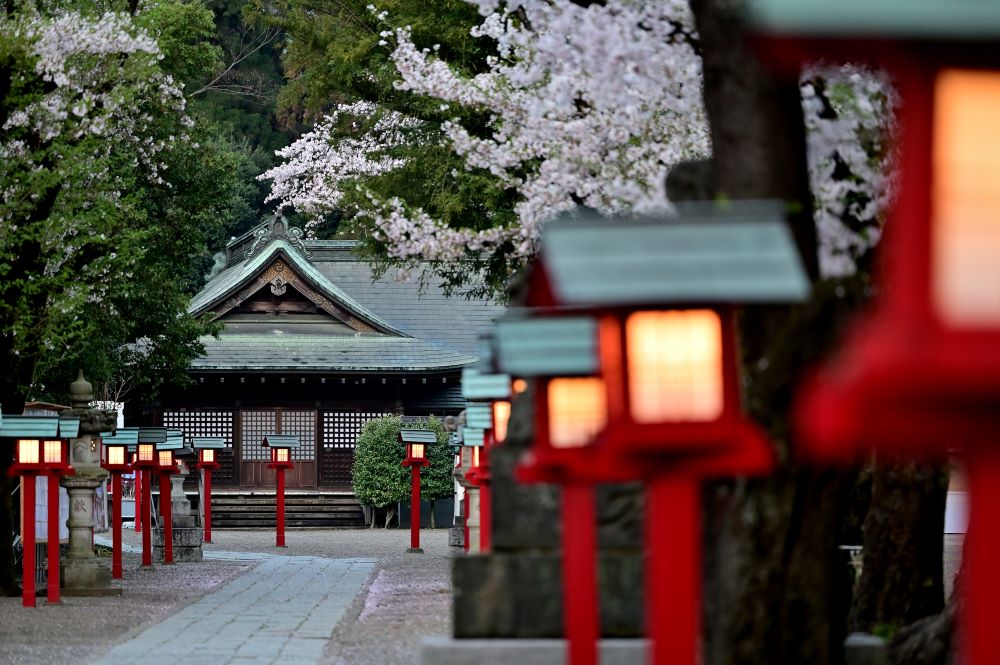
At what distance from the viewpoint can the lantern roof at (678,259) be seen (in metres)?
4.80

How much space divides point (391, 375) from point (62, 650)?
30.5 metres

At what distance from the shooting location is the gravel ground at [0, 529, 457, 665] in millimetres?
15391

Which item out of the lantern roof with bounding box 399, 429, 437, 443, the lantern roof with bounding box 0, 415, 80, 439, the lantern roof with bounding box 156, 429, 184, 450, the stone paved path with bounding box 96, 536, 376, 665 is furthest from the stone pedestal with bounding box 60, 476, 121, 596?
the lantern roof with bounding box 399, 429, 437, 443

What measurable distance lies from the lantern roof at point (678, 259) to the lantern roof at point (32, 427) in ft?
52.3

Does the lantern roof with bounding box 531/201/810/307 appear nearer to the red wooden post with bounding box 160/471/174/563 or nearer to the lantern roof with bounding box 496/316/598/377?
the lantern roof with bounding box 496/316/598/377

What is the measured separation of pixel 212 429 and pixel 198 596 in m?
24.4

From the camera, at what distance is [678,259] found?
4.93 m

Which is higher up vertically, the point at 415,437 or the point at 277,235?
the point at 277,235

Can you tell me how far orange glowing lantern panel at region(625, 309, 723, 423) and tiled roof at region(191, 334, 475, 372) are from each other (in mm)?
39930

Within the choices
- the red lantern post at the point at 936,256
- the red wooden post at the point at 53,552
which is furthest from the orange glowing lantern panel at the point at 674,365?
the red wooden post at the point at 53,552

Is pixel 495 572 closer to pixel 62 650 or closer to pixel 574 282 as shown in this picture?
pixel 574 282

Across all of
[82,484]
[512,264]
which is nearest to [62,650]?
[82,484]

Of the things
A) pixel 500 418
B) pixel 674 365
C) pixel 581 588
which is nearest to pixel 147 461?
pixel 500 418

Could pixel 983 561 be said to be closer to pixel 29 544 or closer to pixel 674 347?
pixel 674 347
